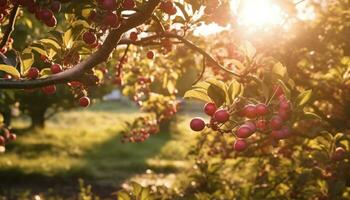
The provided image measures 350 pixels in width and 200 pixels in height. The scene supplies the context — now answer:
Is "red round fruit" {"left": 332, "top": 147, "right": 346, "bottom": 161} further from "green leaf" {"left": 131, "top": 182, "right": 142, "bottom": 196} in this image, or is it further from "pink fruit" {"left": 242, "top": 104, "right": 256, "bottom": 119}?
"pink fruit" {"left": 242, "top": 104, "right": 256, "bottom": 119}

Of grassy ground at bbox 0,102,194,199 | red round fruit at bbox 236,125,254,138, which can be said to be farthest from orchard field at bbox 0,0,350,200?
grassy ground at bbox 0,102,194,199

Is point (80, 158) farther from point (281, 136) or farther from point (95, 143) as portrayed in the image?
point (281, 136)

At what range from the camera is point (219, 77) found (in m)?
7.05

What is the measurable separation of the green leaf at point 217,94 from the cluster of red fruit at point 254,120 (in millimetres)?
42

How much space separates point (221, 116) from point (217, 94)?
0.20 metres

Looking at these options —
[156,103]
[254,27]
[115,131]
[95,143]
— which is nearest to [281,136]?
[254,27]

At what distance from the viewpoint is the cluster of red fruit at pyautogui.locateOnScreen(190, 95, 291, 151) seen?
2766mm

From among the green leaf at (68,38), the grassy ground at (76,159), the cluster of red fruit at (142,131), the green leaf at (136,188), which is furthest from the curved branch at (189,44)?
the grassy ground at (76,159)

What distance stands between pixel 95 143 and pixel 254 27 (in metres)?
22.5

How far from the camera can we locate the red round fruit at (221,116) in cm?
280

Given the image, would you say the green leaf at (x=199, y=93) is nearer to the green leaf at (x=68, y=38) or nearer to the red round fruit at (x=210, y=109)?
the red round fruit at (x=210, y=109)

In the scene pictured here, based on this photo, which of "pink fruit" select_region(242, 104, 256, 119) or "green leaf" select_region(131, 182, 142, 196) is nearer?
"pink fruit" select_region(242, 104, 256, 119)

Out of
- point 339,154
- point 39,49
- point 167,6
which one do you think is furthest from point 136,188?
point 339,154

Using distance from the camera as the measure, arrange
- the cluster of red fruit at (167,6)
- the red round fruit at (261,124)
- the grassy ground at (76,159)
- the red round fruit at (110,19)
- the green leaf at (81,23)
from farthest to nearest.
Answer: the grassy ground at (76,159), the cluster of red fruit at (167,6), the green leaf at (81,23), the red round fruit at (110,19), the red round fruit at (261,124)
